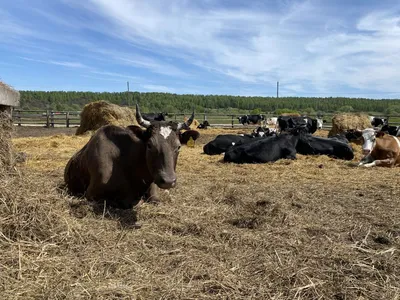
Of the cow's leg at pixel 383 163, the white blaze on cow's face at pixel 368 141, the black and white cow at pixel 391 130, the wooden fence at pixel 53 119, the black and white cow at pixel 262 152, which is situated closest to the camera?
the cow's leg at pixel 383 163

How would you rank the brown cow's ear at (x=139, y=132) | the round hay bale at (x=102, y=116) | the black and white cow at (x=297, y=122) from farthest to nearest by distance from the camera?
the black and white cow at (x=297, y=122) → the round hay bale at (x=102, y=116) → the brown cow's ear at (x=139, y=132)

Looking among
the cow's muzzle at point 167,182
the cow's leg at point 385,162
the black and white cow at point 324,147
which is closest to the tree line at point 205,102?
the black and white cow at point 324,147

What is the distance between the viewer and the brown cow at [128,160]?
190 inches

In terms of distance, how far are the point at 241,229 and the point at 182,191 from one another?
2163 mm

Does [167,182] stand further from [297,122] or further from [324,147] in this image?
[297,122]

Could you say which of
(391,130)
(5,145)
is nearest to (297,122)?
(391,130)

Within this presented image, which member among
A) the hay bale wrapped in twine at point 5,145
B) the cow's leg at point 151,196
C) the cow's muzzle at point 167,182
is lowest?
the cow's leg at point 151,196

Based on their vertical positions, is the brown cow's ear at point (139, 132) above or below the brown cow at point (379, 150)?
above

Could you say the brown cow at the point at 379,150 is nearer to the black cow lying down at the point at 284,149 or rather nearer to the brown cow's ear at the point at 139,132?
the black cow lying down at the point at 284,149

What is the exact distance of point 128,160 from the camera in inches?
205

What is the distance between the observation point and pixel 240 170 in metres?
9.24

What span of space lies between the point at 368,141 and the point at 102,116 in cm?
1251

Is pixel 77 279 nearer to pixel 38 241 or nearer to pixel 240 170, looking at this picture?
pixel 38 241

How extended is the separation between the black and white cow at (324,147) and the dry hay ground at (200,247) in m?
5.59
